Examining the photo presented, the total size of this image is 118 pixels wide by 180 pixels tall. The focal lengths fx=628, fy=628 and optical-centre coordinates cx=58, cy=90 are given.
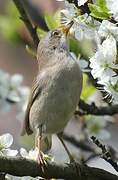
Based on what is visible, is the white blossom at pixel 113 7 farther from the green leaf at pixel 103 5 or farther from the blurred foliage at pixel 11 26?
the blurred foliage at pixel 11 26

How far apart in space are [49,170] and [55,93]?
27.7 inches

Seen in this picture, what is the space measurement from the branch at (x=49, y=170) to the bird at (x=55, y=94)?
0.46 metres

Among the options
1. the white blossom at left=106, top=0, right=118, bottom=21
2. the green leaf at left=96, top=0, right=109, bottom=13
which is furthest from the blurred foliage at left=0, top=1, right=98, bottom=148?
the white blossom at left=106, top=0, right=118, bottom=21

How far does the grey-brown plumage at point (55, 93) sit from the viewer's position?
9.15 ft

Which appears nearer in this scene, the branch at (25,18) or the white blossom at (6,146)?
the white blossom at (6,146)

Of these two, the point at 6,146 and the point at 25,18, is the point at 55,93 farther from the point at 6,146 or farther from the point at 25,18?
the point at 6,146

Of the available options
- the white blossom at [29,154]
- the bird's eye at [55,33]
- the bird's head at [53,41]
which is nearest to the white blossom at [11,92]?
the bird's head at [53,41]

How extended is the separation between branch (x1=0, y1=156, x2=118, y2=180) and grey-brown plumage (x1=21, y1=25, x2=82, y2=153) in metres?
0.52

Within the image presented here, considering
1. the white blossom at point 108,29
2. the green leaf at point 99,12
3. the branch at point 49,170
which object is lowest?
the branch at point 49,170

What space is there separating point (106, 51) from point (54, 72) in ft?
3.48

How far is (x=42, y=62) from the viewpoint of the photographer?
3174mm

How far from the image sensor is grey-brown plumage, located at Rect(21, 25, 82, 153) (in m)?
2.79

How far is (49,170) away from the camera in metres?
2.15

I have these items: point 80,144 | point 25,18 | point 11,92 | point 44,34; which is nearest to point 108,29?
→ point 25,18
